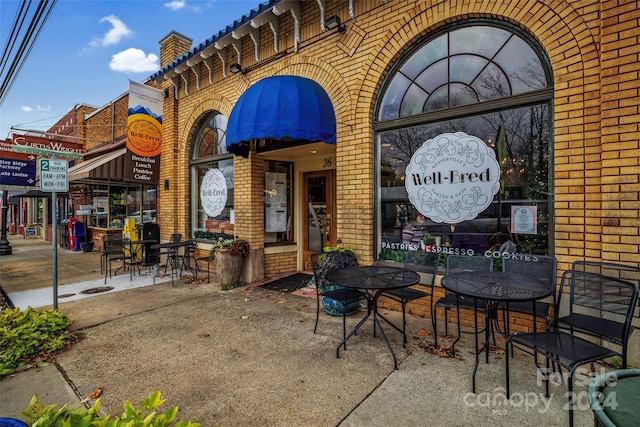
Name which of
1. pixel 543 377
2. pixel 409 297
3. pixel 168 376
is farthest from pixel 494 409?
pixel 168 376

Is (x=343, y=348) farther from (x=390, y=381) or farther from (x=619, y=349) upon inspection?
(x=619, y=349)

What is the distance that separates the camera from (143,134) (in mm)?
8180

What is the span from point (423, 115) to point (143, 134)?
702 cm

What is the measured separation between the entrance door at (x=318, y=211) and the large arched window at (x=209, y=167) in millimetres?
1854

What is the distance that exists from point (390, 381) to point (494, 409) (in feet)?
2.84

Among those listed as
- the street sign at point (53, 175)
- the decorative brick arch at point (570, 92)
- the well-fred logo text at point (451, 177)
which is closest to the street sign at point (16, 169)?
the street sign at point (53, 175)

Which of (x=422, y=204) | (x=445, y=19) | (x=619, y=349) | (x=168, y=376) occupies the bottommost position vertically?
(x=168, y=376)

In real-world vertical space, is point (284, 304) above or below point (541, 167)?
below

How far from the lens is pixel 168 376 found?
3.20 meters

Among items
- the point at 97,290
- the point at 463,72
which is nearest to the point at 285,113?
the point at 463,72

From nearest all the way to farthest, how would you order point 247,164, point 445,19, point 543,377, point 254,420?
point 254,420, point 543,377, point 445,19, point 247,164

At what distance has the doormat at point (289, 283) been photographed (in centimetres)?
636

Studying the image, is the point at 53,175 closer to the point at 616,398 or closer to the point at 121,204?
the point at 616,398

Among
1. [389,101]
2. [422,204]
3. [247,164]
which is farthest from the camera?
[247,164]
